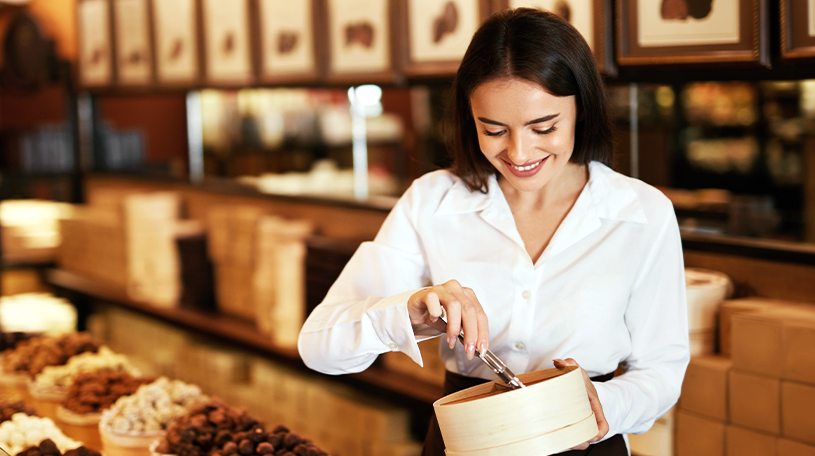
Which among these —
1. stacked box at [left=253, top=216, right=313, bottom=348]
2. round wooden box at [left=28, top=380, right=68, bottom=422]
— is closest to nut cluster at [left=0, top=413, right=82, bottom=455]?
round wooden box at [left=28, top=380, right=68, bottom=422]

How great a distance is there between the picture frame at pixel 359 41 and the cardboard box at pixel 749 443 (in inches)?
64.8

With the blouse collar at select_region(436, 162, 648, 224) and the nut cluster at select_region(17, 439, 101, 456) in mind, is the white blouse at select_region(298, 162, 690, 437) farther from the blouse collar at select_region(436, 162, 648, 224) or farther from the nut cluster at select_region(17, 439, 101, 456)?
the nut cluster at select_region(17, 439, 101, 456)

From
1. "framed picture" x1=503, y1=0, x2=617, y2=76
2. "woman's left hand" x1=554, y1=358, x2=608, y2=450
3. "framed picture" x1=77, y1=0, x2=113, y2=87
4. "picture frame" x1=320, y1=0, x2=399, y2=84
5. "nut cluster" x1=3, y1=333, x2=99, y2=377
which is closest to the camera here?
"woman's left hand" x1=554, y1=358, x2=608, y2=450

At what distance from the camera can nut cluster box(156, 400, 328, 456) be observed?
1.49 m

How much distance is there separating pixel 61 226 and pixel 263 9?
2232 mm

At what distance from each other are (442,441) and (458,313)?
42 cm

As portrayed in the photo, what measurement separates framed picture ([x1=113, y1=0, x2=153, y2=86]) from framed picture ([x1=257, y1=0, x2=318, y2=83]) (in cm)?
106

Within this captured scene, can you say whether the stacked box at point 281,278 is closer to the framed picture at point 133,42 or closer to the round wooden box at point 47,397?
the round wooden box at point 47,397

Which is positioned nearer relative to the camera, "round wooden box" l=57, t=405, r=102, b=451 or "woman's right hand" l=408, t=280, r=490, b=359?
"woman's right hand" l=408, t=280, r=490, b=359

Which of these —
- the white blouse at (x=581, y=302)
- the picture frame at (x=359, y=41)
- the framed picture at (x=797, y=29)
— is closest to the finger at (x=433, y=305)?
the white blouse at (x=581, y=302)

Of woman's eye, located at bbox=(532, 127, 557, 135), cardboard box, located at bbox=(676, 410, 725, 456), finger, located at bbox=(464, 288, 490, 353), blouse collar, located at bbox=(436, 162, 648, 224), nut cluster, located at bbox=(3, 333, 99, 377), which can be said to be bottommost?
cardboard box, located at bbox=(676, 410, 725, 456)

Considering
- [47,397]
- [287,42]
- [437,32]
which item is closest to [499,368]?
[47,397]

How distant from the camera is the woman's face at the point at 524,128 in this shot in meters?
1.27

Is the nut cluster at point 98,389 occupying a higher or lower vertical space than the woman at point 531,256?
lower
